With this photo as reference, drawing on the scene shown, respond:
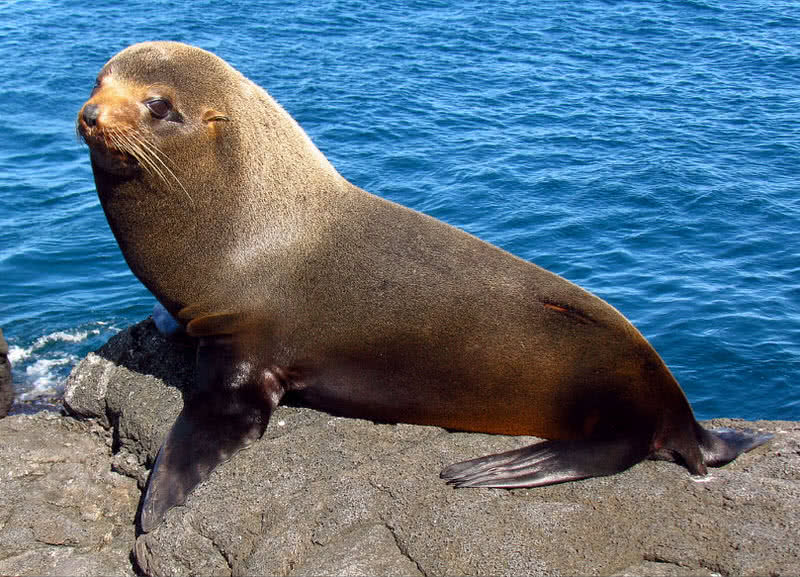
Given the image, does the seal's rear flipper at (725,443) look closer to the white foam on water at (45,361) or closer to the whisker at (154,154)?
the whisker at (154,154)

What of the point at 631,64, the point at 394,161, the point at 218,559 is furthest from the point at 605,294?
the point at 631,64

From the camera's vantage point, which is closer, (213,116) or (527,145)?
(213,116)

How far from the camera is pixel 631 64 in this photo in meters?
19.6

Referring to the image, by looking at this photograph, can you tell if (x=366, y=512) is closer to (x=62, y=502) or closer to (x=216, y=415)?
(x=216, y=415)

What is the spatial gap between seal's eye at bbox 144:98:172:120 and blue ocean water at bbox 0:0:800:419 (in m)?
4.62

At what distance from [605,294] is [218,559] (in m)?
7.31

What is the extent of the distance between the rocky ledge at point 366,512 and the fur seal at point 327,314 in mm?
194

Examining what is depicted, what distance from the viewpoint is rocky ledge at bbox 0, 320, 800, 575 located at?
4195 mm

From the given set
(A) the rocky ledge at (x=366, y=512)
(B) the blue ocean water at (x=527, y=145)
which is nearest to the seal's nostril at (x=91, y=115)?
(A) the rocky ledge at (x=366, y=512)

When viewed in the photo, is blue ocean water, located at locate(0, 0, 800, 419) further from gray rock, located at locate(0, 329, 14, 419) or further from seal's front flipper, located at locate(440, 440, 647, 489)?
seal's front flipper, located at locate(440, 440, 647, 489)

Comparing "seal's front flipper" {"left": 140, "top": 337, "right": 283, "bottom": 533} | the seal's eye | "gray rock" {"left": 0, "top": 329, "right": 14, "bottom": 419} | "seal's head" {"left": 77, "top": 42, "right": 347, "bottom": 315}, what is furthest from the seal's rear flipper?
"gray rock" {"left": 0, "top": 329, "right": 14, "bottom": 419}

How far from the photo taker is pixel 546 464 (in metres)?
4.80

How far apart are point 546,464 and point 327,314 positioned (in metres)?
1.48

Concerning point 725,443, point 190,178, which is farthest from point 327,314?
point 725,443
